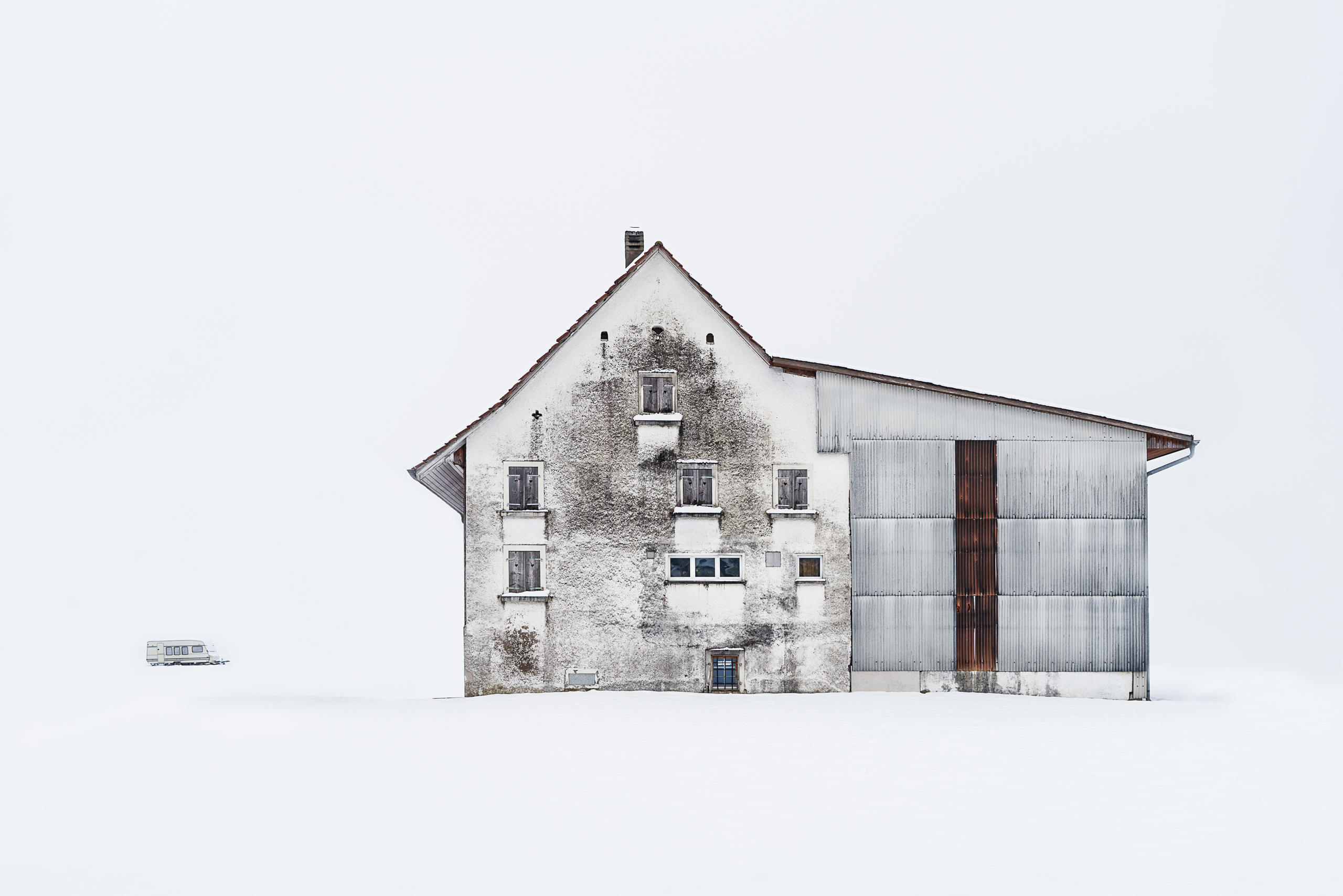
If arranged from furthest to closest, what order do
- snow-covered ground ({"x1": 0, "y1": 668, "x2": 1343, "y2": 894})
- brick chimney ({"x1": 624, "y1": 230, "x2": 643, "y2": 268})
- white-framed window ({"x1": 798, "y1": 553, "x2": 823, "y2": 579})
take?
brick chimney ({"x1": 624, "y1": 230, "x2": 643, "y2": 268}) → white-framed window ({"x1": 798, "y1": 553, "x2": 823, "y2": 579}) → snow-covered ground ({"x1": 0, "y1": 668, "x2": 1343, "y2": 894})

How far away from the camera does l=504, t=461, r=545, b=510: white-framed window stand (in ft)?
111

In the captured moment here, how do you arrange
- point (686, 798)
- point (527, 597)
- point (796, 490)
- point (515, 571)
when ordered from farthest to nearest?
point (796, 490)
point (515, 571)
point (527, 597)
point (686, 798)

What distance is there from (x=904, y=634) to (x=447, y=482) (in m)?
14.0

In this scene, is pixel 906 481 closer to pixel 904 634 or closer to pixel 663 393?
pixel 904 634

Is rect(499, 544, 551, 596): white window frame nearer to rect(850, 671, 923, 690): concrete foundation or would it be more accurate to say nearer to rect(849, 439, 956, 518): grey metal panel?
rect(849, 439, 956, 518): grey metal panel

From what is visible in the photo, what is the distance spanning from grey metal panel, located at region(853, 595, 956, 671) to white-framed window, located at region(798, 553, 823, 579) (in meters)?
1.26

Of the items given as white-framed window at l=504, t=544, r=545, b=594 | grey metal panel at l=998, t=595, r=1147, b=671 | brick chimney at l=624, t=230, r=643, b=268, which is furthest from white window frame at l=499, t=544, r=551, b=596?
grey metal panel at l=998, t=595, r=1147, b=671

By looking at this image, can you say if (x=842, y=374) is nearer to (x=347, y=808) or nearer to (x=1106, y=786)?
(x=1106, y=786)

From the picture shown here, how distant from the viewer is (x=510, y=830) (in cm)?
1872

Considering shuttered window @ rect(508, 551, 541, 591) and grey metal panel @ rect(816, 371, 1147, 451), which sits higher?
grey metal panel @ rect(816, 371, 1147, 451)

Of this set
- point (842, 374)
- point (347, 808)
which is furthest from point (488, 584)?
point (347, 808)

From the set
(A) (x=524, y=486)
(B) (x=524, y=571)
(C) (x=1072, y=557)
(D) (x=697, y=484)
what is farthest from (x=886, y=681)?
(A) (x=524, y=486)

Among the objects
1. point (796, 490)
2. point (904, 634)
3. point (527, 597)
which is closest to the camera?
point (527, 597)

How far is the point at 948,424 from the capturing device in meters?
34.0
